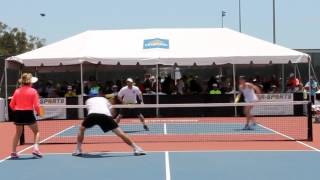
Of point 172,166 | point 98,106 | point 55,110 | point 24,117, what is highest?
point 98,106

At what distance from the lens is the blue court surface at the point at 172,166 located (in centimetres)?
967

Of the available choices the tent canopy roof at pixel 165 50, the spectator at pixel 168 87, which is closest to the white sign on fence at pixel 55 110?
the tent canopy roof at pixel 165 50

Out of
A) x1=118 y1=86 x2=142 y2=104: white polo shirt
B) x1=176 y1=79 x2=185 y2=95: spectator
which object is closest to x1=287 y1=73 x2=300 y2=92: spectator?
x1=176 y1=79 x2=185 y2=95: spectator

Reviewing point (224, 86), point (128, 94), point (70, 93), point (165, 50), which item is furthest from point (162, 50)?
point (128, 94)

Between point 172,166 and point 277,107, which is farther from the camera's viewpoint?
point 277,107

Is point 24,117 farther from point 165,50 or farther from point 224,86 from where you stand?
point 224,86

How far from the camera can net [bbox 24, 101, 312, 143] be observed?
1548 cm

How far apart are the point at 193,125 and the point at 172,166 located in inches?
390

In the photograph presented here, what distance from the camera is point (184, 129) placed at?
1886 centimetres

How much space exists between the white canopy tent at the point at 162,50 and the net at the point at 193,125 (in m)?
2.16

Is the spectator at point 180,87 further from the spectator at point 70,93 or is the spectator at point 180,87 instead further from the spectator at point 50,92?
the spectator at point 50,92

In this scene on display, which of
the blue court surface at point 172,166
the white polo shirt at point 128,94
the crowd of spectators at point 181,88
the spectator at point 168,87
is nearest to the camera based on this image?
the blue court surface at point 172,166

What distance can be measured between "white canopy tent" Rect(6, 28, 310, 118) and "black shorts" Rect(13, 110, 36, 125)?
11.5 m

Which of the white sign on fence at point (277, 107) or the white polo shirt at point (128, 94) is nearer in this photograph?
the white polo shirt at point (128, 94)
